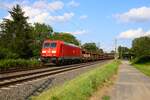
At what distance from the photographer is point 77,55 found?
210 feet

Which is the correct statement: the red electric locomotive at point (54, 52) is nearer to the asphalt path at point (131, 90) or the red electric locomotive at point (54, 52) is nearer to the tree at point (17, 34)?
the asphalt path at point (131, 90)

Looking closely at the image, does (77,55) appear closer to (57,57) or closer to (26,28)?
(57,57)

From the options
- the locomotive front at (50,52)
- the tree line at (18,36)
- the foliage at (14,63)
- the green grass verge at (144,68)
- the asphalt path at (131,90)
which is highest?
the tree line at (18,36)

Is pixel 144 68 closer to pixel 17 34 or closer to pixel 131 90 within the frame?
pixel 131 90

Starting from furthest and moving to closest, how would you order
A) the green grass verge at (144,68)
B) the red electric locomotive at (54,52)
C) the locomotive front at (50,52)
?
the red electric locomotive at (54,52), the locomotive front at (50,52), the green grass verge at (144,68)

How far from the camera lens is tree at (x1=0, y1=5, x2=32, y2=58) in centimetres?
8969

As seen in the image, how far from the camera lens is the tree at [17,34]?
8969 cm

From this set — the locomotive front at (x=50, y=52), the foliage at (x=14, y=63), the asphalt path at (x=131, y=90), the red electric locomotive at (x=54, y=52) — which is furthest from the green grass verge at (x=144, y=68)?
the asphalt path at (x=131, y=90)

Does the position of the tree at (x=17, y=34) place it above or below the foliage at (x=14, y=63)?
above

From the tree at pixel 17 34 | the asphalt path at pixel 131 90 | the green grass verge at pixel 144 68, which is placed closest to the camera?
the asphalt path at pixel 131 90

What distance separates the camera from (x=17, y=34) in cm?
9556

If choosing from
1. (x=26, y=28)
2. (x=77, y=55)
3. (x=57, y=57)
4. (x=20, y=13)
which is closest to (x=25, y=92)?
(x=57, y=57)

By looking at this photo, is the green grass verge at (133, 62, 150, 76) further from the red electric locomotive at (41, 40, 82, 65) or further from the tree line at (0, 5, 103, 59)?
the tree line at (0, 5, 103, 59)

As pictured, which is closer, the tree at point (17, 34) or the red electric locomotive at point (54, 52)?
the red electric locomotive at point (54, 52)
